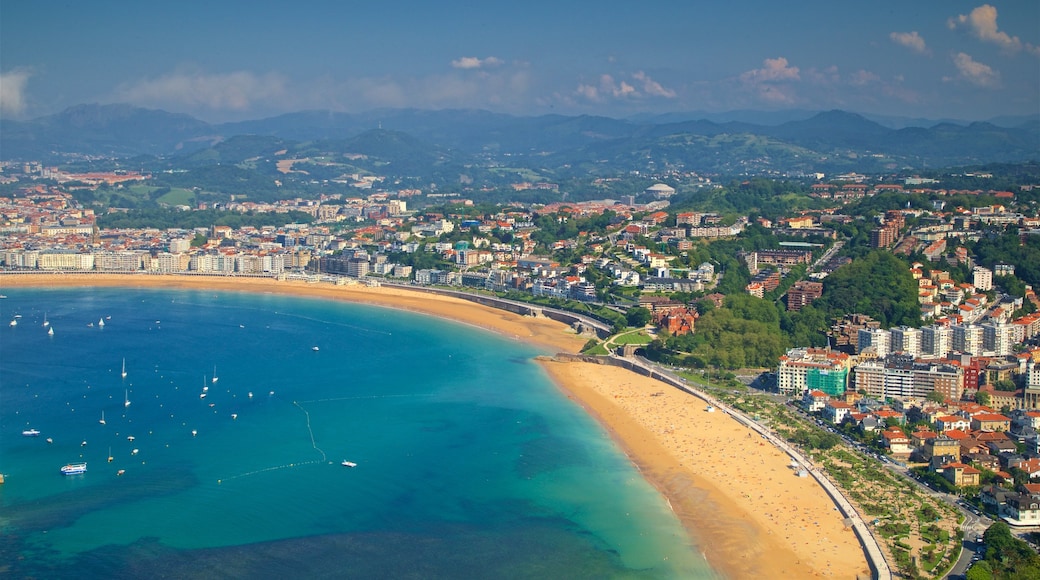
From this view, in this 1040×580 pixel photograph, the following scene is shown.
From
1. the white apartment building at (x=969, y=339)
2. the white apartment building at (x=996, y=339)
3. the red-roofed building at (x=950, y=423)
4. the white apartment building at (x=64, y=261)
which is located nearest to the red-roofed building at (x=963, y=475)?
the red-roofed building at (x=950, y=423)

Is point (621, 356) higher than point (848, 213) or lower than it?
lower

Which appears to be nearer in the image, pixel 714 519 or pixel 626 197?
pixel 714 519

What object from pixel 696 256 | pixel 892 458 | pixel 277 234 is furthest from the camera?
pixel 277 234

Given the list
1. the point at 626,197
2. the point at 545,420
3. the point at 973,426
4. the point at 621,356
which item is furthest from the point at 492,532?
the point at 626,197

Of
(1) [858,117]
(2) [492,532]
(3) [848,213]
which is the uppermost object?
(1) [858,117]

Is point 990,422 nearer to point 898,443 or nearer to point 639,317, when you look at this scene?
point 898,443

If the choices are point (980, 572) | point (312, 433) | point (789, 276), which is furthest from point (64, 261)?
point (980, 572)

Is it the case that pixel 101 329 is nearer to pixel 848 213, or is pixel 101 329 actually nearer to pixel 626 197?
pixel 848 213
